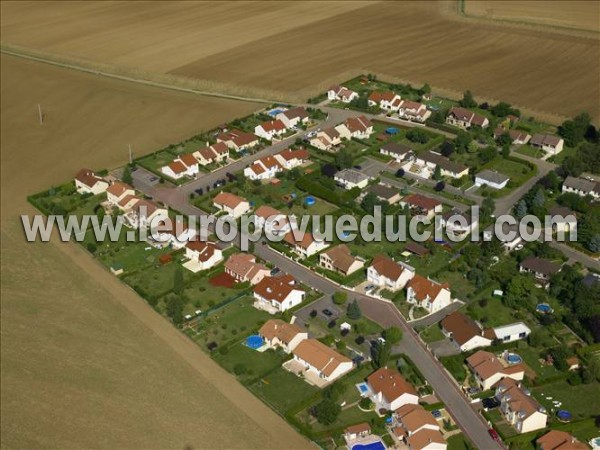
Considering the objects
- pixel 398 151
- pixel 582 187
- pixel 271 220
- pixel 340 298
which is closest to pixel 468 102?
pixel 398 151

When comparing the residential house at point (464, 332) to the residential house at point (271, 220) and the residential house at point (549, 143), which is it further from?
the residential house at point (549, 143)

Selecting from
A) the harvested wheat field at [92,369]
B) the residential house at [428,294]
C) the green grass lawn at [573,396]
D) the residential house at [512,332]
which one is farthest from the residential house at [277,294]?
the green grass lawn at [573,396]

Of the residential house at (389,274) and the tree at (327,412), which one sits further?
the residential house at (389,274)

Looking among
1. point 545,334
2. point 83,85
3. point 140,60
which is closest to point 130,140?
point 83,85

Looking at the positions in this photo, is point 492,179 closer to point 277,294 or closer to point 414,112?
point 414,112

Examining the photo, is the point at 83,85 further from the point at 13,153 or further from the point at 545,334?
the point at 545,334

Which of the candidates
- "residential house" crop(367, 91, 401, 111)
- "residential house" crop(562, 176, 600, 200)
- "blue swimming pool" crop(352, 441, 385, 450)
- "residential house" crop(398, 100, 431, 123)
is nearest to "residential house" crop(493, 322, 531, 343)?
"blue swimming pool" crop(352, 441, 385, 450)
